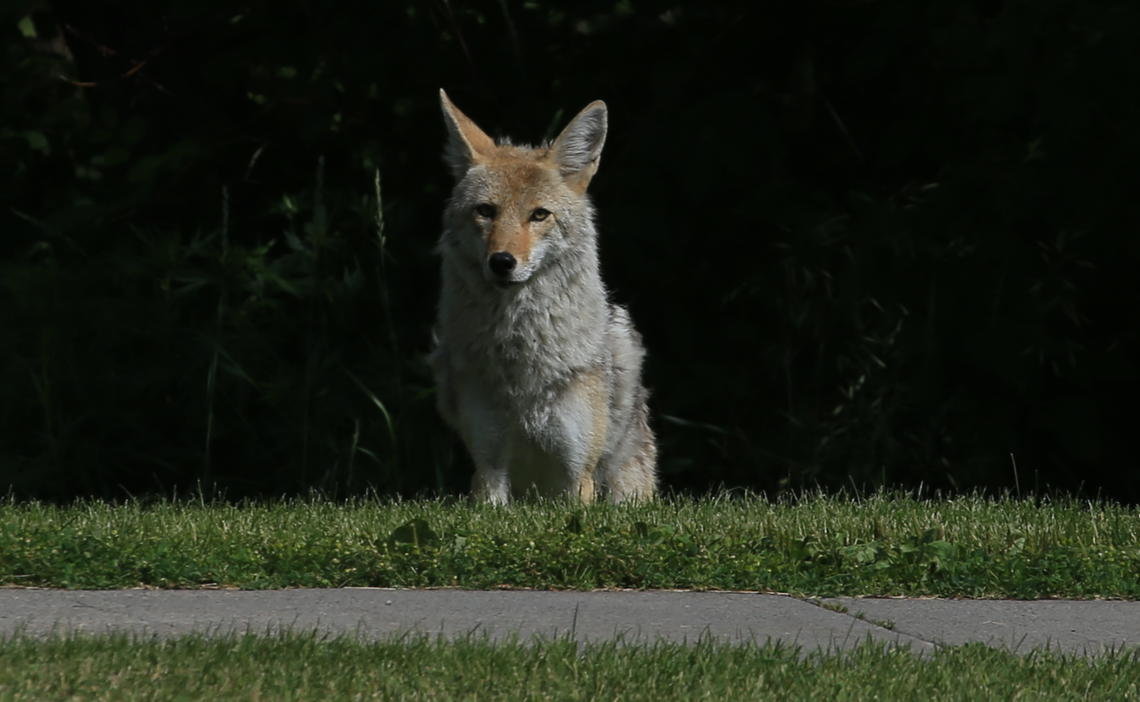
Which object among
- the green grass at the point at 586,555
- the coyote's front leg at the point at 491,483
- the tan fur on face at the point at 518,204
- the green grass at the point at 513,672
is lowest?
the coyote's front leg at the point at 491,483

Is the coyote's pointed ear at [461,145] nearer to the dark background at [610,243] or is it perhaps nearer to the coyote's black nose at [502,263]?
the coyote's black nose at [502,263]

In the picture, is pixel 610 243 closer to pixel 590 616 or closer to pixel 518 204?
pixel 518 204

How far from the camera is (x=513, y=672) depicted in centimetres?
421

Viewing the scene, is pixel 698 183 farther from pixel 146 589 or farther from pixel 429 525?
pixel 146 589

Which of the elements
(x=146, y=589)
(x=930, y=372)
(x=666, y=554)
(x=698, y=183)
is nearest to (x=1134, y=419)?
(x=930, y=372)

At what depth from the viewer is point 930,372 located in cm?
952

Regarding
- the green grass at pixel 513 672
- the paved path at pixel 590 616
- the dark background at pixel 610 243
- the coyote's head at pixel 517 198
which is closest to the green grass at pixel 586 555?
the paved path at pixel 590 616

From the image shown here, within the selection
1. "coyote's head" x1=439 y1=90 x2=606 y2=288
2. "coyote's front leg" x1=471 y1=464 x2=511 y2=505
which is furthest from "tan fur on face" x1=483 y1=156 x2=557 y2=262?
"coyote's front leg" x1=471 y1=464 x2=511 y2=505

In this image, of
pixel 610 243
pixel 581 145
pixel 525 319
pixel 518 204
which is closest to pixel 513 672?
pixel 525 319

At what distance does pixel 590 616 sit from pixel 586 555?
1.96 ft

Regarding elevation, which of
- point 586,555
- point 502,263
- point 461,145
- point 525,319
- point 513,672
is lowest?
point 586,555

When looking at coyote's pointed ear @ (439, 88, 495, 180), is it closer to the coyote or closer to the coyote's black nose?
the coyote

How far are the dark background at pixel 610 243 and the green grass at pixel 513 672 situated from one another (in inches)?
189

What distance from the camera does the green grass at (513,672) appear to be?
4.02 metres
